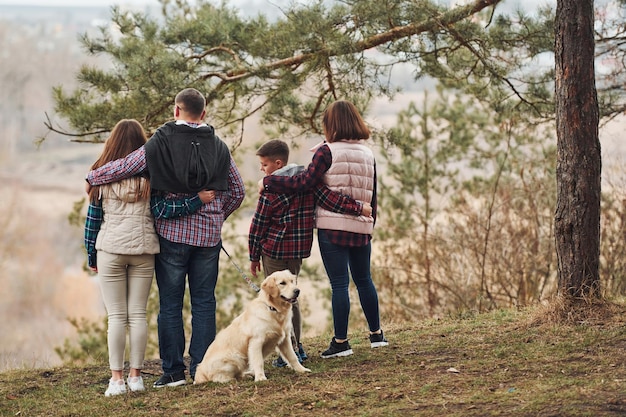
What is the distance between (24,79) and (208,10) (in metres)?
40.4

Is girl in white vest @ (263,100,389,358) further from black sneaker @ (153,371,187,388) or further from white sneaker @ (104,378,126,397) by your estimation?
white sneaker @ (104,378,126,397)

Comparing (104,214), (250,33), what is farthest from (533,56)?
(104,214)

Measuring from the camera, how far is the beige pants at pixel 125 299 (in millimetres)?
4617

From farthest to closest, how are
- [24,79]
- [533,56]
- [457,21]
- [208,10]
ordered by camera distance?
[24,79]
[208,10]
[533,56]
[457,21]

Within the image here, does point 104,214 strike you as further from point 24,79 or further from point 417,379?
point 24,79

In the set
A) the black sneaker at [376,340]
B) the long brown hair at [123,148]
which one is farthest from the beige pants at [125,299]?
the black sneaker at [376,340]

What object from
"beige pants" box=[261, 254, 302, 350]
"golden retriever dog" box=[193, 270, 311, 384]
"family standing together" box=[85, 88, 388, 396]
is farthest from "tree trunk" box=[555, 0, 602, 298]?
"golden retriever dog" box=[193, 270, 311, 384]

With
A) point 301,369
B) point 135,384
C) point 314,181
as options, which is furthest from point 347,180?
point 135,384

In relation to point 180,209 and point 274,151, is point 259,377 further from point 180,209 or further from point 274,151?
point 274,151

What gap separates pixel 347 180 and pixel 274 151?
507 mm

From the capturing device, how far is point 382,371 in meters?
4.76

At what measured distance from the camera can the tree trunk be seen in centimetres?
552

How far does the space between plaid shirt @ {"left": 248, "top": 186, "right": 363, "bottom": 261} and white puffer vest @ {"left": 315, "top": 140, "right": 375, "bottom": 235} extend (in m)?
0.05

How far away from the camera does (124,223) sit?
4582 mm
